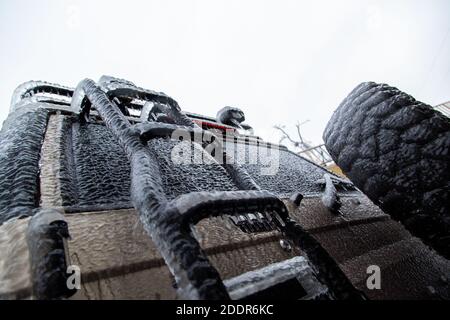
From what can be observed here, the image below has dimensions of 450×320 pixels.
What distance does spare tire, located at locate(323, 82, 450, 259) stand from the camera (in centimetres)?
113

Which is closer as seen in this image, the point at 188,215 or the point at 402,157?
the point at 188,215

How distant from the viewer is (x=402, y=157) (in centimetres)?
123

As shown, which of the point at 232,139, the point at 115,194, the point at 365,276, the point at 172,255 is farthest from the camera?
the point at 232,139

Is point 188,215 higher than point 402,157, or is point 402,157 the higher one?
point 402,157

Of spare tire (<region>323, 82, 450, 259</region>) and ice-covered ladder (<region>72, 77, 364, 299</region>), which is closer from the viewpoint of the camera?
ice-covered ladder (<region>72, 77, 364, 299</region>)

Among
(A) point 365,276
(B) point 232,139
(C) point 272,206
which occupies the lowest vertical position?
(A) point 365,276

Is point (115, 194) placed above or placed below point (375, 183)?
above

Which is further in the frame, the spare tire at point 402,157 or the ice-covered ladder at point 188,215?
the spare tire at point 402,157

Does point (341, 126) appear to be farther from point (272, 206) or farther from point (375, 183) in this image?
point (272, 206)

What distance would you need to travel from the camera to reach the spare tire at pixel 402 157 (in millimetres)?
1131

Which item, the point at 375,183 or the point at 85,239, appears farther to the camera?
the point at 375,183

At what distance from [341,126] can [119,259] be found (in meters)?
1.30

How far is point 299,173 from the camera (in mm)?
2576
